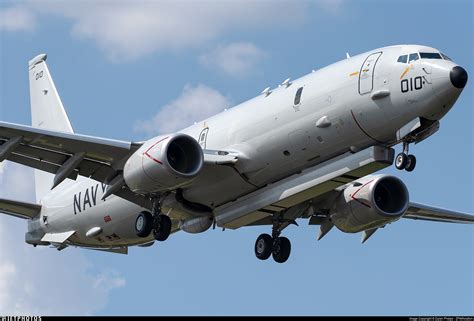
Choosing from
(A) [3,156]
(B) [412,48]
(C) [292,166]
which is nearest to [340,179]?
(C) [292,166]

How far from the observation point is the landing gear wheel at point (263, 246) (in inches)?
1876

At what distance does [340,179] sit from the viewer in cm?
4159

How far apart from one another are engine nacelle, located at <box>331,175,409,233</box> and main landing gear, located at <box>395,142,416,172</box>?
24.2 ft

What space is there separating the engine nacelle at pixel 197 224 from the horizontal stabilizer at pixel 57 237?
19.9 ft

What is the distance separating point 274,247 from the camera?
47688 millimetres

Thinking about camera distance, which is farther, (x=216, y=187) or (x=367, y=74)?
(x=216, y=187)

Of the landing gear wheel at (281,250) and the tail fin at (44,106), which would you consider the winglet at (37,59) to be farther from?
the landing gear wheel at (281,250)

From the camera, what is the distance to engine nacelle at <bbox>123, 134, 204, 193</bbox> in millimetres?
41688

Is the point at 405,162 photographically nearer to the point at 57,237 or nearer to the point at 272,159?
the point at 272,159

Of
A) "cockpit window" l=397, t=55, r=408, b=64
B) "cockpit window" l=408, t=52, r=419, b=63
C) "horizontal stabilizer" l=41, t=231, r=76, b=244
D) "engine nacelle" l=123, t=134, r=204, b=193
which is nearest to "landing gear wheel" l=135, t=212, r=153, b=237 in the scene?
"engine nacelle" l=123, t=134, r=204, b=193

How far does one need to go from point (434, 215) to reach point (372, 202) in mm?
6881

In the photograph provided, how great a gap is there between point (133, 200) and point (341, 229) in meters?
8.48

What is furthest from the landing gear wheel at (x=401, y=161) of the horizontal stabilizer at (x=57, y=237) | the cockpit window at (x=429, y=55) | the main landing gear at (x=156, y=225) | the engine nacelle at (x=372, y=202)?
the horizontal stabilizer at (x=57, y=237)

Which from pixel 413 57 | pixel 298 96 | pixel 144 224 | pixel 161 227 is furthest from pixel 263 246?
pixel 413 57
